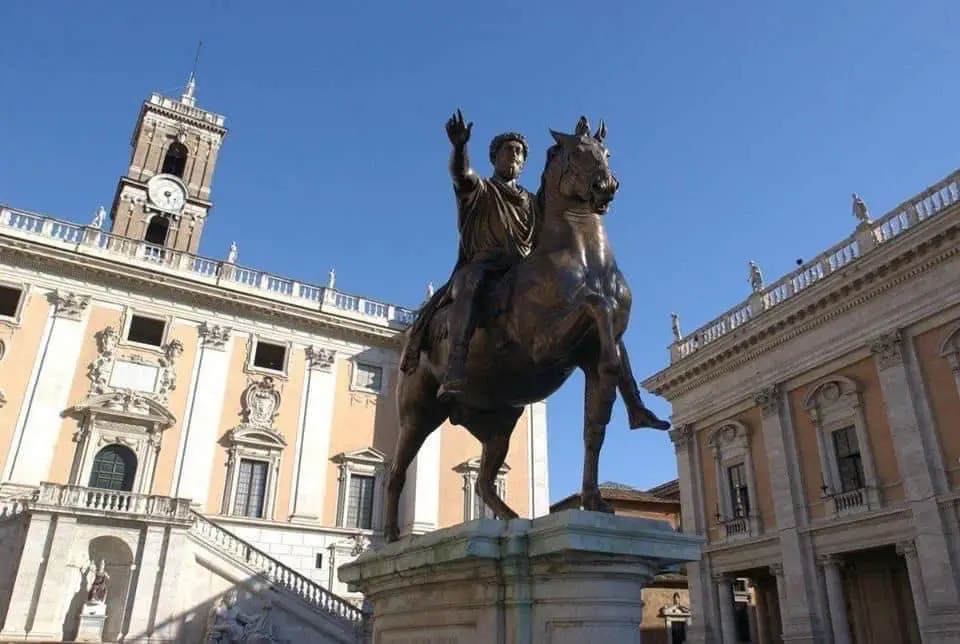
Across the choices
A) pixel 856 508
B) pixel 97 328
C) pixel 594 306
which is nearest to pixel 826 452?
pixel 856 508

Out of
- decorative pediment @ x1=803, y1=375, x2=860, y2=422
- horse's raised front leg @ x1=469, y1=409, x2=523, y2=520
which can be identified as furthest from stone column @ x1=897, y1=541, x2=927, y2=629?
horse's raised front leg @ x1=469, y1=409, x2=523, y2=520

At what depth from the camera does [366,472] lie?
27.1 m

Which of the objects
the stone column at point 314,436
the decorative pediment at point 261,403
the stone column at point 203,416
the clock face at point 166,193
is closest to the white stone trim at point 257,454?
the decorative pediment at point 261,403

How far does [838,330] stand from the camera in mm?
21406

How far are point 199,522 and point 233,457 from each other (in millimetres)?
4827

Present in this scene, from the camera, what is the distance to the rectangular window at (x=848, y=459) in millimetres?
20500

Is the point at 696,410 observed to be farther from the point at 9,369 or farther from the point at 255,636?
the point at 9,369

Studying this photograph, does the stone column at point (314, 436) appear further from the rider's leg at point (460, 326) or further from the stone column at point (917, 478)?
the rider's leg at point (460, 326)

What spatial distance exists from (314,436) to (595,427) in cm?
2393

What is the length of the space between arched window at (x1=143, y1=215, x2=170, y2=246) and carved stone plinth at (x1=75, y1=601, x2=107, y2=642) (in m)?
24.6

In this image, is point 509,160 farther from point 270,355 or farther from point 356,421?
point 270,355

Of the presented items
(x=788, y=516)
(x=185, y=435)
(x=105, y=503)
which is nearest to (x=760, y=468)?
(x=788, y=516)

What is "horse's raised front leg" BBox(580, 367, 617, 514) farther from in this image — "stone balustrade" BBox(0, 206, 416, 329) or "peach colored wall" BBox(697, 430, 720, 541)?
"stone balustrade" BBox(0, 206, 416, 329)

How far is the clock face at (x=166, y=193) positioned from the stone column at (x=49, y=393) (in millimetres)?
15296
